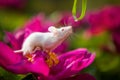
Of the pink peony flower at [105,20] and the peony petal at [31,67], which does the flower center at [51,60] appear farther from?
the pink peony flower at [105,20]

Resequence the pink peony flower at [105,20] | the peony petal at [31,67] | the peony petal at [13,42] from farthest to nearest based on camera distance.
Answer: the pink peony flower at [105,20]
the peony petal at [13,42]
the peony petal at [31,67]

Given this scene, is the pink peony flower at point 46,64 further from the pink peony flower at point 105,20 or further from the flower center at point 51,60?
the pink peony flower at point 105,20

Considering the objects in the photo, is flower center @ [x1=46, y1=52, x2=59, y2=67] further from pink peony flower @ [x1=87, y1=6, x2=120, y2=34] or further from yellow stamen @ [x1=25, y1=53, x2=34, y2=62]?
pink peony flower @ [x1=87, y1=6, x2=120, y2=34]

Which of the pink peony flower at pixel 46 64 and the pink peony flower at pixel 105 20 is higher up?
the pink peony flower at pixel 105 20

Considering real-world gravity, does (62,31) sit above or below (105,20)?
below

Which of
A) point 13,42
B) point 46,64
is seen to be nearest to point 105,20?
point 13,42

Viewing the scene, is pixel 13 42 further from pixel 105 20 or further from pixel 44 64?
pixel 105 20

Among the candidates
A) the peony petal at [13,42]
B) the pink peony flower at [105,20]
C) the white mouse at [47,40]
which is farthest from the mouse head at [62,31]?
the pink peony flower at [105,20]

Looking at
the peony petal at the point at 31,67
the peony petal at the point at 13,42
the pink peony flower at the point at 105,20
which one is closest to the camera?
the peony petal at the point at 31,67

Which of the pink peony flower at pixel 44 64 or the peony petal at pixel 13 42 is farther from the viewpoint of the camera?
the peony petal at pixel 13 42

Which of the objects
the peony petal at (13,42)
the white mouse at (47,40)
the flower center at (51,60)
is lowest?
the flower center at (51,60)
